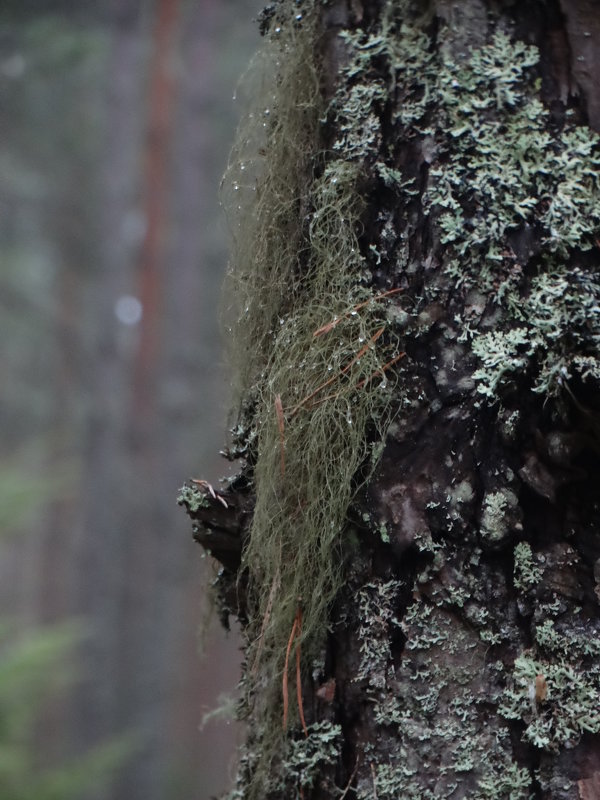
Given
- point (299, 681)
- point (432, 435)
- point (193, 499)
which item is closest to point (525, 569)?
point (432, 435)

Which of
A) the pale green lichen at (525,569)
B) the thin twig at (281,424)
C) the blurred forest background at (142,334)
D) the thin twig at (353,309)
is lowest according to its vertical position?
the pale green lichen at (525,569)

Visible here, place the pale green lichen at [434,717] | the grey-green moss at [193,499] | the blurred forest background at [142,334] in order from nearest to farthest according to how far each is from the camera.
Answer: the pale green lichen at [434,717]
the grey-green moss at [193,499]
the blurred forest background at [142,334]

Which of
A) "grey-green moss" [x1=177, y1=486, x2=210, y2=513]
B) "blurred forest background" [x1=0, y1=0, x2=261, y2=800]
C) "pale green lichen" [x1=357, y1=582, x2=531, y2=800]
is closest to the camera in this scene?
"pale green lichen" [x1=357, y1=582, x2=531, y2=800]

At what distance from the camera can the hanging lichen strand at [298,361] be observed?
837 mm

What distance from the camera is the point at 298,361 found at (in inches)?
34.5

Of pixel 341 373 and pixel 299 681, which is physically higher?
pixel 341 373

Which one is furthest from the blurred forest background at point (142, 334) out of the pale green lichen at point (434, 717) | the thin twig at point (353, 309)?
the pale green lichen at point (434, 717)

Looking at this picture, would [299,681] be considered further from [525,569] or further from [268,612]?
[525,569]

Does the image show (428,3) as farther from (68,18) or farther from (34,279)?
(34,279)

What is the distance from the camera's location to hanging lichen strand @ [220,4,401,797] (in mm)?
837

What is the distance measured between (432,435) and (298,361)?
184mm

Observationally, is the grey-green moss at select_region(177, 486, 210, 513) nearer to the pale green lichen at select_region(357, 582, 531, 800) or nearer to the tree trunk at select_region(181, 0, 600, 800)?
the tree trunk at select_region(181, 0, 600, 800)

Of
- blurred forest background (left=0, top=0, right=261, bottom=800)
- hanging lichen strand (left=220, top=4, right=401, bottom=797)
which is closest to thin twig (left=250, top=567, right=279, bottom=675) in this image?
hanging lichen strand (left=220, top=4, right=401, bottom=797)

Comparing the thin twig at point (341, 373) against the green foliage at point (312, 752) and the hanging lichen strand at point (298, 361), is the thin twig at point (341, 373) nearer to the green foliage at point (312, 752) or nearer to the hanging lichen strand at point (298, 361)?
the hanging lichen strand at point (298, 361)
